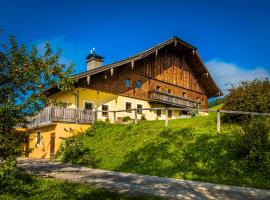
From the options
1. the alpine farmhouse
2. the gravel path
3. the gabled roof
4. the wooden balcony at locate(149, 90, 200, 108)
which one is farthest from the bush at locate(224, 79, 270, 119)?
the wooden balcony at locate(149, 90, 200, 108)

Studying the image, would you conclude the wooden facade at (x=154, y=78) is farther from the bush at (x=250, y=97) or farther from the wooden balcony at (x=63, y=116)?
the bush at (x=250, y=97)

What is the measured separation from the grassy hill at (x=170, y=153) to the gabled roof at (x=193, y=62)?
7.37m

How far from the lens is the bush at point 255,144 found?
11359 mm

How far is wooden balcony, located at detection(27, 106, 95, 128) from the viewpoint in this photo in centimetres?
2233

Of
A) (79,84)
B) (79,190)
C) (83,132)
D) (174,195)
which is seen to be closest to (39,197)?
(79,190)

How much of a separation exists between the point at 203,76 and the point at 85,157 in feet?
93.0

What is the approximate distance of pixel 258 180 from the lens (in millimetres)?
10438

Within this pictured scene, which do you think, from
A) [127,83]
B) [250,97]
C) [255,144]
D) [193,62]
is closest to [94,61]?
[127,83]

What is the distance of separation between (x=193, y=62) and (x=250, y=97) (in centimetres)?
2401

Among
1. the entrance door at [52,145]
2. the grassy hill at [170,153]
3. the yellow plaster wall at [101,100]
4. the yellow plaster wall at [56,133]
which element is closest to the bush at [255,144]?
the grassy hill at [170,153]

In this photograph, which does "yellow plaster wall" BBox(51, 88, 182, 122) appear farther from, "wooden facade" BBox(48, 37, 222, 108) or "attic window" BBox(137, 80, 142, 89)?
"attic window" BBox(137, 80, 142, 89)

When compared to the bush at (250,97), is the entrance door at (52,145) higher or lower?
lower

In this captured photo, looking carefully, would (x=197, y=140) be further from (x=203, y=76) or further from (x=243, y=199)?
(x=203, y=76)

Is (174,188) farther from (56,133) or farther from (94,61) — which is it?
(94,61)
